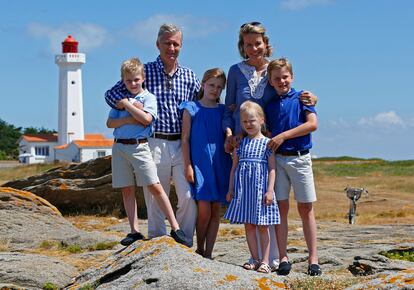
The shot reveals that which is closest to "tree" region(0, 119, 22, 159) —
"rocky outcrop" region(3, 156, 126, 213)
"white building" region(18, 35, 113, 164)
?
"white building" region(18, 35, 113, 164)

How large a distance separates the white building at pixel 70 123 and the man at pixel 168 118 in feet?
232

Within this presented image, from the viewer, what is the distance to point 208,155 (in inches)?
360

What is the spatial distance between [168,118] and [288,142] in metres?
1.46

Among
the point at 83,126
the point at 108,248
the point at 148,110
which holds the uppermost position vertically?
the point at 83,126

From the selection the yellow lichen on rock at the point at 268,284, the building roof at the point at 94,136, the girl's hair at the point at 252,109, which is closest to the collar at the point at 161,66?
the girl's hair at the point at 252,109

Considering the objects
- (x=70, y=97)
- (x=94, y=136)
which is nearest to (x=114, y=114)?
(x=70, y=97)

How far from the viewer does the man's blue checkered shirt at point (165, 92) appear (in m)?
9.25

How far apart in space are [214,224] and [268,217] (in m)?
0.92

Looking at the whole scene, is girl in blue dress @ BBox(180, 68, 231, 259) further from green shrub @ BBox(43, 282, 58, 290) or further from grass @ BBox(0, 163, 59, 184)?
grass @ BBox(0, 163, 59, 184)

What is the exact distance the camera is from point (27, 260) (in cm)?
1033

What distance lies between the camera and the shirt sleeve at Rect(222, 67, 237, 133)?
29.8 ft

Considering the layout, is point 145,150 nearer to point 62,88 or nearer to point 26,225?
point 26,225

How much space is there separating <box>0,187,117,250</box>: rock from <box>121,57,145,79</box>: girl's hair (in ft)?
13.6

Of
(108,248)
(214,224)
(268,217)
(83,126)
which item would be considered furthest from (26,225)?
(83,126)
